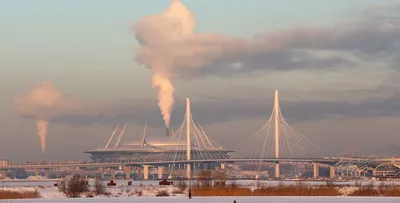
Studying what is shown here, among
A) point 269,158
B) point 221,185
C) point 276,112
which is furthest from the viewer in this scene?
point 269,158

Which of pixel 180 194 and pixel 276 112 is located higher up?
pixel 276 112

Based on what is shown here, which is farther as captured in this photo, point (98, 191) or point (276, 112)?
point (276, 112)

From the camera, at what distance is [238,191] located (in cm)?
6556

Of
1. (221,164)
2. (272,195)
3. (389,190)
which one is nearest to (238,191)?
(272,195)

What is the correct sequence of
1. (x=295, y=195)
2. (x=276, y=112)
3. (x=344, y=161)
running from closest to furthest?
(x=295, y=195)
(x=276, y=112)
(x=344, y=161)

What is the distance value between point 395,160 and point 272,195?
117262mm

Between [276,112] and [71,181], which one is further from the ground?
[276,112]

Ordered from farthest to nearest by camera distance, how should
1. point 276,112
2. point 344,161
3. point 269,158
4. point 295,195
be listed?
point 344,161
point 269,158
point 276,112
point 295,195

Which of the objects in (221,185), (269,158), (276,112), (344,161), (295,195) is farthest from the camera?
(344,161)

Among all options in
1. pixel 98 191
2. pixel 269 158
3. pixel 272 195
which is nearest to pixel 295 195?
pixel 272 195

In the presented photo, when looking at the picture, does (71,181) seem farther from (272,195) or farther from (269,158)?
(269,158)

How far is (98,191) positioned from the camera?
220 feet

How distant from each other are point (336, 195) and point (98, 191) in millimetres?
18711

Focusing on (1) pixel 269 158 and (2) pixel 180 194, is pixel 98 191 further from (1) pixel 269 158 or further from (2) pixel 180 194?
(1) pixel 269 158
